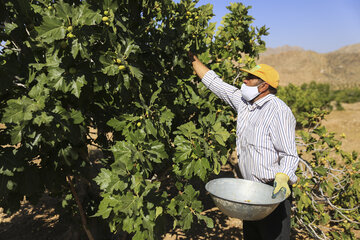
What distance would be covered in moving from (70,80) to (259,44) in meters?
2.58

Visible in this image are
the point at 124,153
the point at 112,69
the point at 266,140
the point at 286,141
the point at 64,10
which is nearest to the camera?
the point at 64,10

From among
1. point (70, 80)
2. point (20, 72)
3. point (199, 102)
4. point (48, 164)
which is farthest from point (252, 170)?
point (20, 72)

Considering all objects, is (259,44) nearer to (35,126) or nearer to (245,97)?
(245,97)

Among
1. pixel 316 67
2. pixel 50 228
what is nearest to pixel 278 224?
pixel 50 228

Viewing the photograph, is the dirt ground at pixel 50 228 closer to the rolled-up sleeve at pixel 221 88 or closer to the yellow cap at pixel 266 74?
the rolled-up sleeve at pixel 221 88

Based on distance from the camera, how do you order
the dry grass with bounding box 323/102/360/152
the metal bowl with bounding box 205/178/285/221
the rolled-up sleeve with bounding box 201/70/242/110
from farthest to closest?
the dry grass with bounding box 323/102/360/152 → the rolled-up sleeve with bounding box 201/70/242/110 → the metal bowl with bounding box 205/178/285/221

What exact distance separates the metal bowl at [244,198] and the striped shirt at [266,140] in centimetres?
9

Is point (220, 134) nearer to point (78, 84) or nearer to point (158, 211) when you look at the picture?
point (158, 211)

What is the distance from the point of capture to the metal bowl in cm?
168

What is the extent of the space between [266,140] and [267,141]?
12 millimetres

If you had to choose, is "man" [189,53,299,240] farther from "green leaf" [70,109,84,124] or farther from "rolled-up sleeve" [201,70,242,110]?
"green leaf" [70,109,84,124]

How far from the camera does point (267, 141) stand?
205 centimetres

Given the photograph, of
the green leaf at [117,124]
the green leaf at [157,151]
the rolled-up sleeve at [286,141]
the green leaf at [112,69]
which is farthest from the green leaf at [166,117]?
the rolled-up sleeve at [286,141]

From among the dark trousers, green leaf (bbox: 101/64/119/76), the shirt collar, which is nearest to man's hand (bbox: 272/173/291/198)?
the dark trousers
